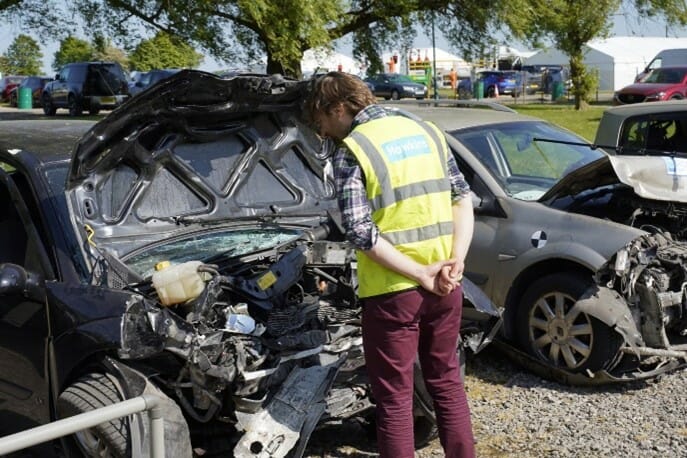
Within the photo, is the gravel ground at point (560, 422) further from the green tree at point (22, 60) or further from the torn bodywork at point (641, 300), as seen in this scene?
the green tree at point (22, 60)

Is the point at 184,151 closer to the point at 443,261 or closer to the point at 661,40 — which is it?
the point at 443,261

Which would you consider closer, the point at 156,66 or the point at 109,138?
the point at 109,138

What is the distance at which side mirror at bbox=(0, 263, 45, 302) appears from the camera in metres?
3.62

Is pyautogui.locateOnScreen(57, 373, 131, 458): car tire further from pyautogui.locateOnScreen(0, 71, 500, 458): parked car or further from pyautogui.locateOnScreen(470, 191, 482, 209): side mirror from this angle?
pyautogui.locateOnScreen(470, 191, 482, 209): side mirror

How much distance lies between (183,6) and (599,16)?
12.5 metres

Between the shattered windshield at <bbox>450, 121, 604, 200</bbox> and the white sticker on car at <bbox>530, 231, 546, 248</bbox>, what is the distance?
0.38m

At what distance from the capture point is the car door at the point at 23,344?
3904 mm

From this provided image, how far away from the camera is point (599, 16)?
24828mm

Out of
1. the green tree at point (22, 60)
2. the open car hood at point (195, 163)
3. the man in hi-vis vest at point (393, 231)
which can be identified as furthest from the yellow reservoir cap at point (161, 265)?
the green tree at point (22, 60)

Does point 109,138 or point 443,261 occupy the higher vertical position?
point 109,138

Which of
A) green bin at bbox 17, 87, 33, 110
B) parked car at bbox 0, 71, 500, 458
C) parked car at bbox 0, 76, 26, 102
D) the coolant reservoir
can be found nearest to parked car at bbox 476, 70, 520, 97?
green bin at bbox 17, 87, 33, 110

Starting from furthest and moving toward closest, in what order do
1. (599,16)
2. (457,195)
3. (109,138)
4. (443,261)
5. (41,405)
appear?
(599,16) → (109,138) → (41,405) → (457,195) → (443,261)

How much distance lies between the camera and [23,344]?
3.99 metres

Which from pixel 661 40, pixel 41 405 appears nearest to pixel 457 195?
pixel 41 405
